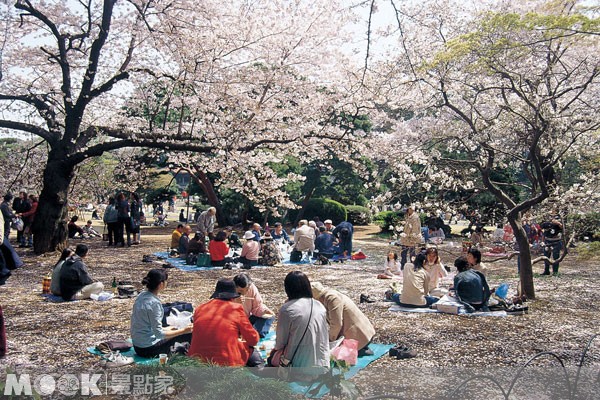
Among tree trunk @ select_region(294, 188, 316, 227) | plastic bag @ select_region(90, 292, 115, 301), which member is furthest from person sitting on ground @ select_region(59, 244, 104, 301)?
tree trunk @ select_region(294, 188, 316, 227)

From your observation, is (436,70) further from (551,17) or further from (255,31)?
(255,31)

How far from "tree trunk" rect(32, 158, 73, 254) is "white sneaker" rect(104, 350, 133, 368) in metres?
9.24

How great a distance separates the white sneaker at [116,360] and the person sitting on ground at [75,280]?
320 cm

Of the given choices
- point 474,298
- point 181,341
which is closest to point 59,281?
point 181,341

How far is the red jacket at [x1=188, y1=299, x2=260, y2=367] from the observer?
4.36m

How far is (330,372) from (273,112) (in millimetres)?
9709

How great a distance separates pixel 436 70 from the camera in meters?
9.16

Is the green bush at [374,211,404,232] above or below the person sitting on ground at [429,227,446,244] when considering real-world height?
above

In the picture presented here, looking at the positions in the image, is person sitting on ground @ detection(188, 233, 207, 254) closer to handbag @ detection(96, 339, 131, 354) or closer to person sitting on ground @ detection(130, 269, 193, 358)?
handbag @ detection(96, 339, 131, 354)

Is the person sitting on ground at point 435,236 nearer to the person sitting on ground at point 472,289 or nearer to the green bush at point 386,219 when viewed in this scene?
the green bush at point 386,219

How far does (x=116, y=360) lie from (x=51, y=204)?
31.2 ft

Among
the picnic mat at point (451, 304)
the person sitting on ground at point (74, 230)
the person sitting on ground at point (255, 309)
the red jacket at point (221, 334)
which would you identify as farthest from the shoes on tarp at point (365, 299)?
the person sitting on ground at point (74, 230)

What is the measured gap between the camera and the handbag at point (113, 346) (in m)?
5.44

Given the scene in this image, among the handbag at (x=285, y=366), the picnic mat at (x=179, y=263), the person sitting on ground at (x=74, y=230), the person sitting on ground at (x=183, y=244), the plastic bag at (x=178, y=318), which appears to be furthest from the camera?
the person sitting on ground at (x=74, y=230)
